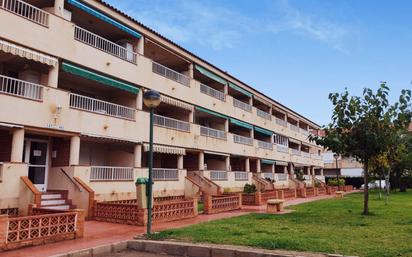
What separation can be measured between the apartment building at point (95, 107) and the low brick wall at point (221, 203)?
4.69 meters

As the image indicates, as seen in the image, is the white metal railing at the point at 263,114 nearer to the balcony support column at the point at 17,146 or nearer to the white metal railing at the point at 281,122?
the white metal railing at the point at 281,122

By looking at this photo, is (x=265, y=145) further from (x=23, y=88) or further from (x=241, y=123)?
(x=23, y=88)

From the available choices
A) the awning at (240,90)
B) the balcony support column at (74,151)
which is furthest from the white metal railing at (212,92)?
the balcony support column at (74,151)

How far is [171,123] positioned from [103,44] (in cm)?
730

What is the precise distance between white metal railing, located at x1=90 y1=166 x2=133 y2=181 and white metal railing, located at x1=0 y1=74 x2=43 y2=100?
4.41 meters

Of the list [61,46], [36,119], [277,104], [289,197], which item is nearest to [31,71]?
[61,46]

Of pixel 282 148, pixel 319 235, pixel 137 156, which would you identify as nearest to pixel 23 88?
pixel 137 156

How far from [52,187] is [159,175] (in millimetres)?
7790

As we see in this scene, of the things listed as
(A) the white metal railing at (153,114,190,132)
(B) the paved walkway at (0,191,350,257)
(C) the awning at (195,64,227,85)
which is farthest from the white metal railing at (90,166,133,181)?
(C) the awning at (195,64,227,85)

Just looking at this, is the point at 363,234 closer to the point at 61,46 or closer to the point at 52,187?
the point at 52,187

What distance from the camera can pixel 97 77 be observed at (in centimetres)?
1983

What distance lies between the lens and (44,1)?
18391mm

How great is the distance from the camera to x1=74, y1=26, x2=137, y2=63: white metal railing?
19859mm

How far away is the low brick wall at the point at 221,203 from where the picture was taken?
19109 mm
